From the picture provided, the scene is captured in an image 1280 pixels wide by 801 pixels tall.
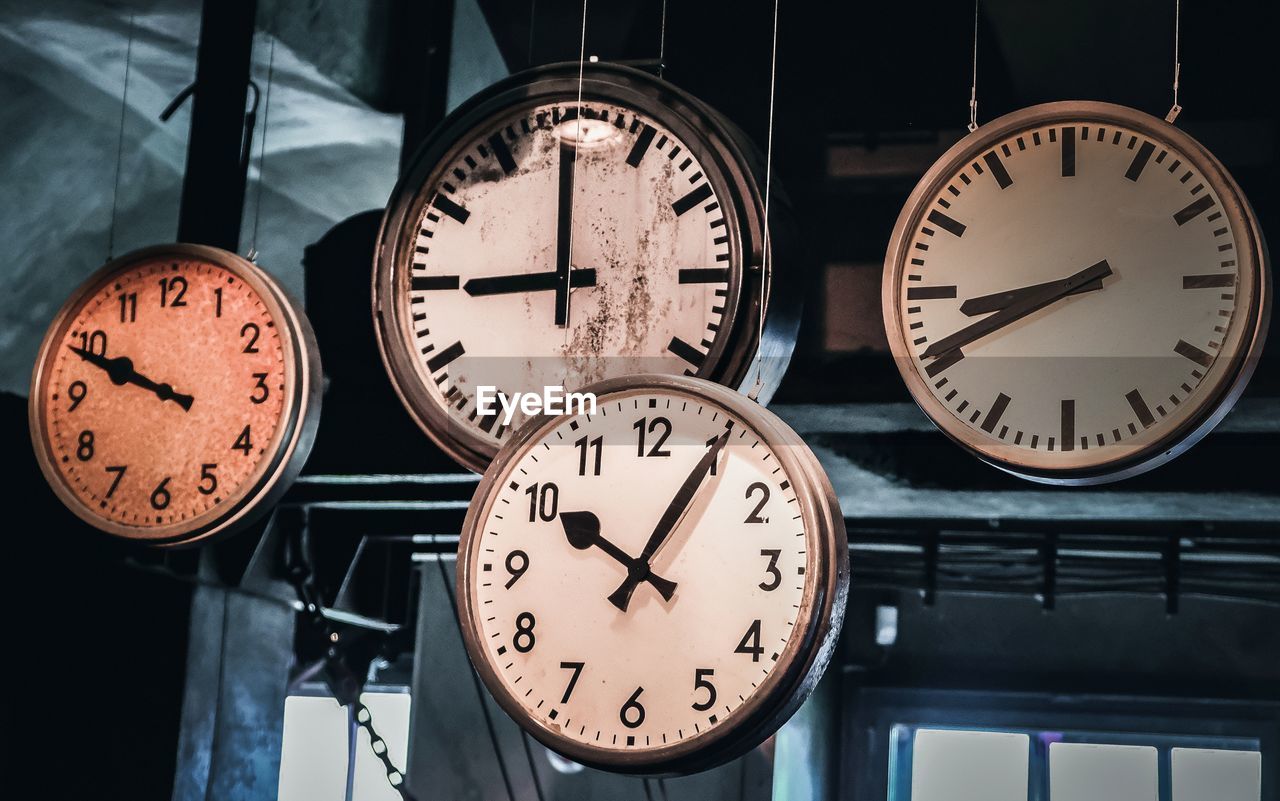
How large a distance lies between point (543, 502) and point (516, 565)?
14 cm

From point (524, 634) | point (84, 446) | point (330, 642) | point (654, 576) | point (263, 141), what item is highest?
point (263, 141)

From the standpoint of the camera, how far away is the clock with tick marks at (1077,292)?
114 inches

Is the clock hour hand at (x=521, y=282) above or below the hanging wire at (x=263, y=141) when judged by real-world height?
below

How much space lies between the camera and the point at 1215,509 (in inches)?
161

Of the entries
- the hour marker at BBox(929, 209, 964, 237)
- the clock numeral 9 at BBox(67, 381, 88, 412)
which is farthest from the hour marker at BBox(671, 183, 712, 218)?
the clock numeral 9 at BBox(67, 381, 88, 412)

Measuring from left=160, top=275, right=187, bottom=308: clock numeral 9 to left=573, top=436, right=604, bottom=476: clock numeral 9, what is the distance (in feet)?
4.00

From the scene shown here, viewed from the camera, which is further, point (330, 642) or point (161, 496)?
point (330, 642)

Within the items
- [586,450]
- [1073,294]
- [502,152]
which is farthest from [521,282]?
[1073,294]

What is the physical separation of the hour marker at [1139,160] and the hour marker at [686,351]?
3.16 ft

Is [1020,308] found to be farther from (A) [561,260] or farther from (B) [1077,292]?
(A) [561,260]

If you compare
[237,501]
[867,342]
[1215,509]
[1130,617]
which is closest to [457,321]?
[237,501]

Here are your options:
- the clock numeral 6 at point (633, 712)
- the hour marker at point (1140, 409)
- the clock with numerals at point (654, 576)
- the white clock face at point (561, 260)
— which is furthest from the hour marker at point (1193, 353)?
the clock numeral 6 at point (633, 712)

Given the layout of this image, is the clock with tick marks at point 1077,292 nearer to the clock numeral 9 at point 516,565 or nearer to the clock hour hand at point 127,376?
the clock numeral 9 at point 516,565

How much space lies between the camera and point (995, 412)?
3033 mm
